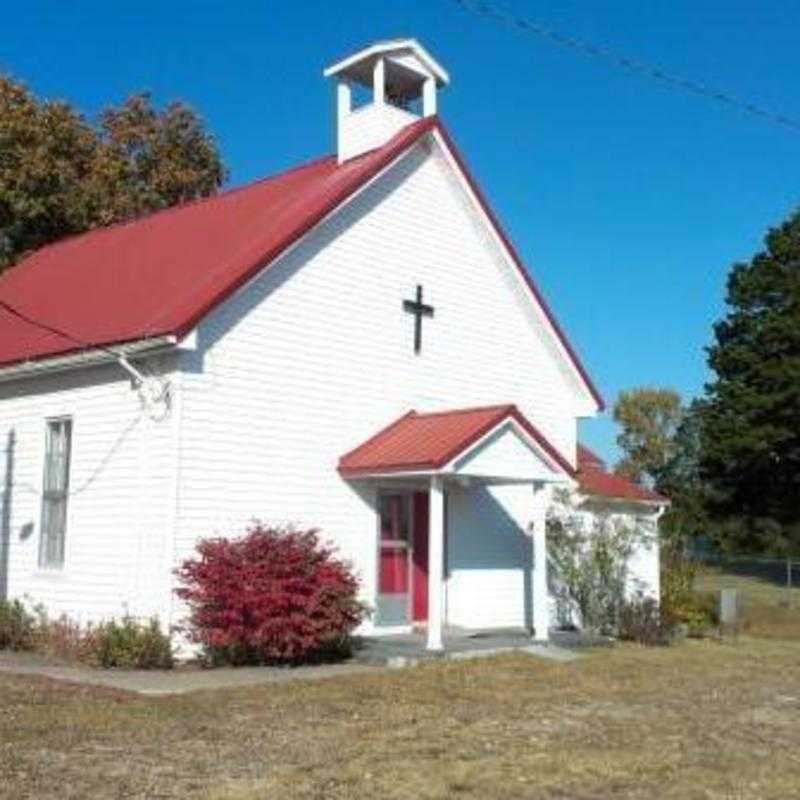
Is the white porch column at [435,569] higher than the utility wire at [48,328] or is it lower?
lower

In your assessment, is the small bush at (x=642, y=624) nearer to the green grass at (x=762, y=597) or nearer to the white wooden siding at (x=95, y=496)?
the green grass at (x=762, y=597)

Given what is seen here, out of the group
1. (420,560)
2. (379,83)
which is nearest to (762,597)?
(420,560)

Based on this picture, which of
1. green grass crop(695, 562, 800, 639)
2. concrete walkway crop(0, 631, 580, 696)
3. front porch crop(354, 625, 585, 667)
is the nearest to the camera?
concrete walkway crop(0, 631, 580, 696)

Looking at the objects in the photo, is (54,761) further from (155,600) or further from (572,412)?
(572,412)

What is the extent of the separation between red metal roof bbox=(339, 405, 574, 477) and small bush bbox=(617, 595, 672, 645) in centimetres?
Result: 333

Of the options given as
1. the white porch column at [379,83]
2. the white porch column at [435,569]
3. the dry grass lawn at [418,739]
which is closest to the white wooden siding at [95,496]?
the dry grass lawn at [418,739]

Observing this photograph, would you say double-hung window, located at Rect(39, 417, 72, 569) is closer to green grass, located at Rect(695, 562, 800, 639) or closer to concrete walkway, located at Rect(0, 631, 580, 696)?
concrete walkway, located at Rect(0, 631, 580, 696)

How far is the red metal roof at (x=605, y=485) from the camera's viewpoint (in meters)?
25.0

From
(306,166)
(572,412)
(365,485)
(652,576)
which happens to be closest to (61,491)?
(365,485)

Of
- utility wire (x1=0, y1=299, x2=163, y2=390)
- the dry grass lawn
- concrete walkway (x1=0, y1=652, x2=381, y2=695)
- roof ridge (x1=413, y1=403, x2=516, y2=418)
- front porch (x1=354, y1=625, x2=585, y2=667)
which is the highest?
utility wire (x1=0, y1=299, x2=163, y2=390)

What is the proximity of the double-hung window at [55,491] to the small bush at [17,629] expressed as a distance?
81cm

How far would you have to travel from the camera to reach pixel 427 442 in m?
19.8

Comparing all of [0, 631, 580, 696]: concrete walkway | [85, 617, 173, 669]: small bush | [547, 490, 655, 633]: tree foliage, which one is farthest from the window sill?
[547, 490, 655, 633]: tree foliage

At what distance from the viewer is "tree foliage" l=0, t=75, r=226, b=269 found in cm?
3325
